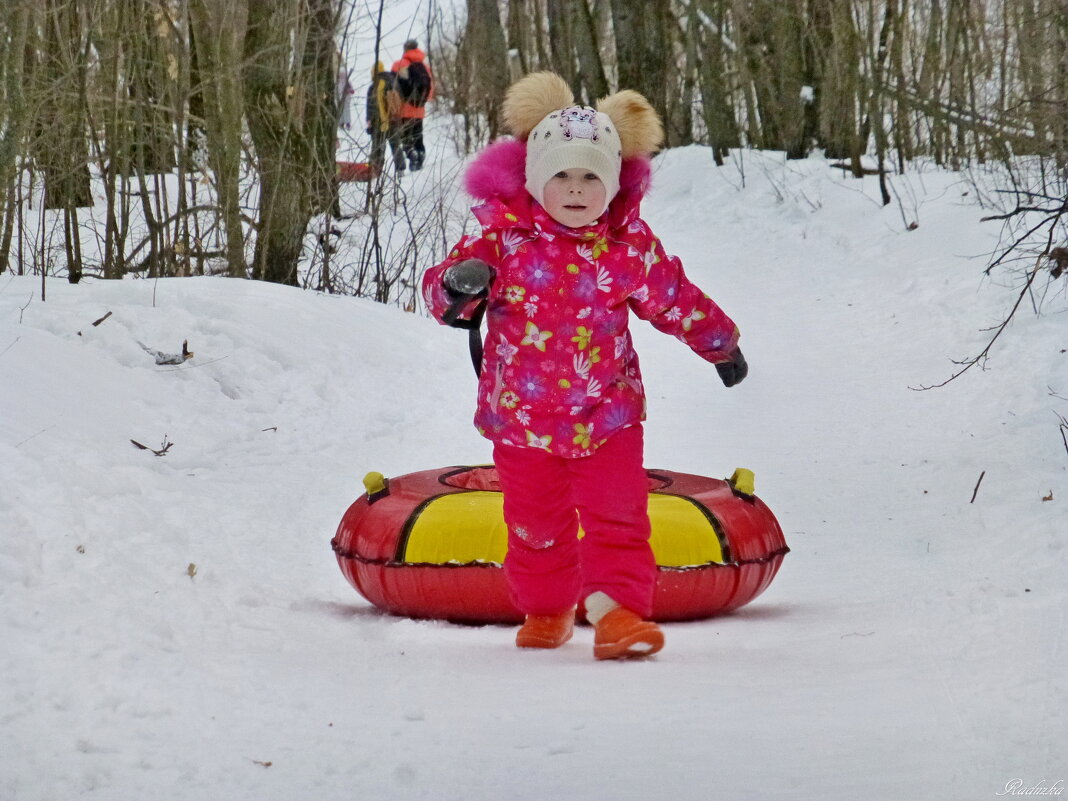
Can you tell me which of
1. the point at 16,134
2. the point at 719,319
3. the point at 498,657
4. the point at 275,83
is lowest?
the point at 498,657

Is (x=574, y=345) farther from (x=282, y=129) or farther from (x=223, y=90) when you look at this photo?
(x=282, y=129)

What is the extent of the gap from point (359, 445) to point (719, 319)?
278cm

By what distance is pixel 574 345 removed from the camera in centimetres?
292

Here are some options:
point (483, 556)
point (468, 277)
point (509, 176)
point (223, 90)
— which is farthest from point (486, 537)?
point (223, 90)

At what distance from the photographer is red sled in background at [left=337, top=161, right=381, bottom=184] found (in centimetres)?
804

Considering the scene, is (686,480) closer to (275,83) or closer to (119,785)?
(119,785)

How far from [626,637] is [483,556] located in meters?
0.60

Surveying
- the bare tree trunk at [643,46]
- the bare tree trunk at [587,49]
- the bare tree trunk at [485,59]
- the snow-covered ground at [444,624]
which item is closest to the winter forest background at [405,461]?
the snow-covered ground at [444,624]

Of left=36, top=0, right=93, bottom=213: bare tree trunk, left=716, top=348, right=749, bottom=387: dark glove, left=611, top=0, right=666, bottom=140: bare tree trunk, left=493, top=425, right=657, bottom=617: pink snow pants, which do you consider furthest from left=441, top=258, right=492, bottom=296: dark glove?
left=611, top=0, right=666, bottom=140: bare tree trunk

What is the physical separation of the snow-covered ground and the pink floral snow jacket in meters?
0.62

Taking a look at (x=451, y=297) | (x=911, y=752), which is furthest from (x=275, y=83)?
(x=911, y=752)

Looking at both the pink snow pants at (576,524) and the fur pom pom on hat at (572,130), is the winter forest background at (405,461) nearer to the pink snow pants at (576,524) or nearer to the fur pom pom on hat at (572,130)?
the pink snow pants at (576,524)

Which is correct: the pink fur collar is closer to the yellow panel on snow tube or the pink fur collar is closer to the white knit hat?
the white knit hat

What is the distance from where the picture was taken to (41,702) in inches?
90.5
